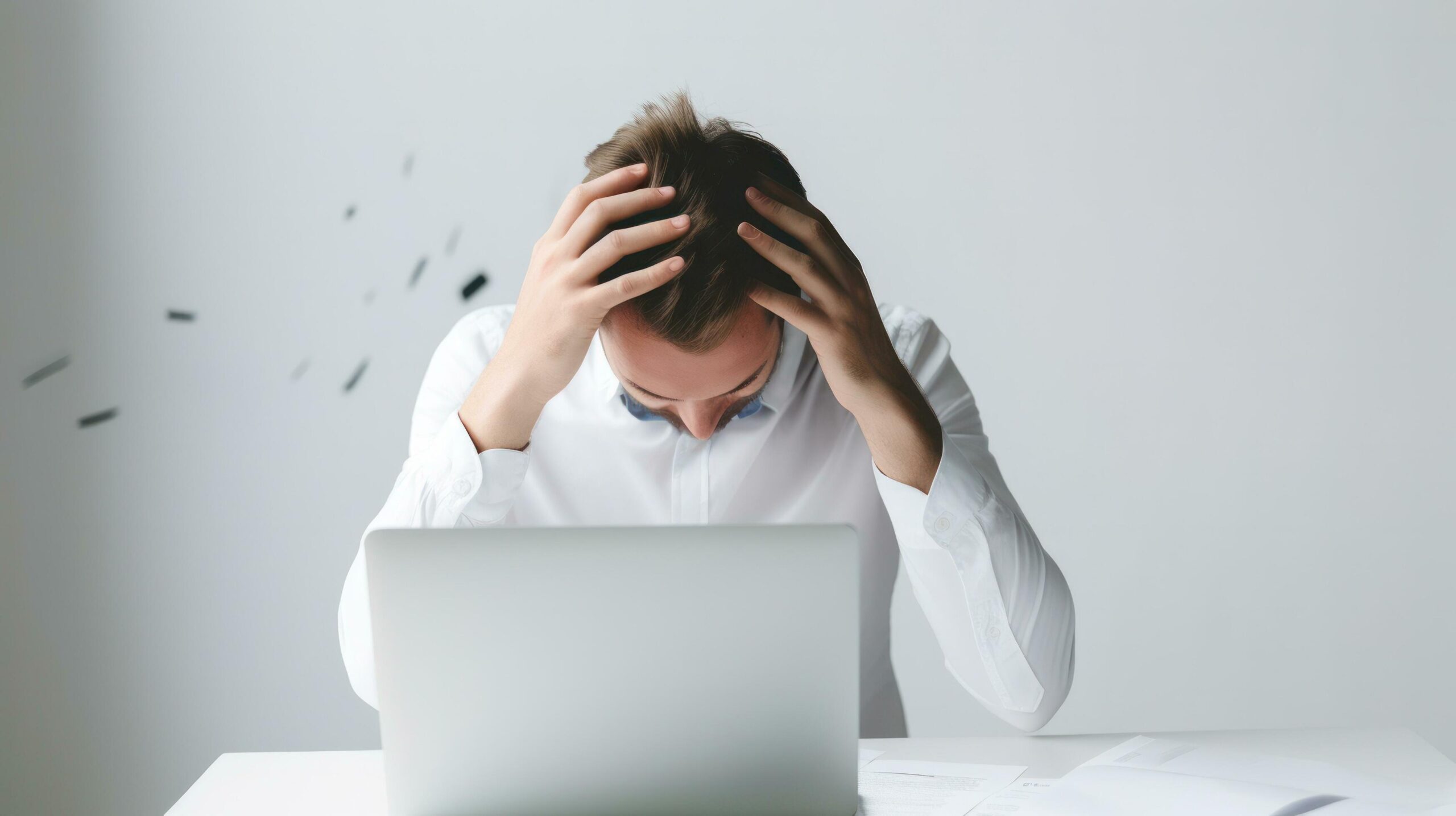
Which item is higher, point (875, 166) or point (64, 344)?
point (875, 166)

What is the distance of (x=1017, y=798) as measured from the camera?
1.05m

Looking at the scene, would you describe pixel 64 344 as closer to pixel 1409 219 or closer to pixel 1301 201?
pixel 1301 201

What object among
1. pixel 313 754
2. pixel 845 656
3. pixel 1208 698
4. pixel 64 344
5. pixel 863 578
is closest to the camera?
pixel 845 656

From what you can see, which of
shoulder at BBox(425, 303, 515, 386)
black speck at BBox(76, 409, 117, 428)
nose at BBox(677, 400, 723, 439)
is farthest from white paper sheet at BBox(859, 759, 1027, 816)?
black speck at BBox(76, 409, 117, 428)

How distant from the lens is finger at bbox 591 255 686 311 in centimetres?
117

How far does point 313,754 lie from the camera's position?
126 cm

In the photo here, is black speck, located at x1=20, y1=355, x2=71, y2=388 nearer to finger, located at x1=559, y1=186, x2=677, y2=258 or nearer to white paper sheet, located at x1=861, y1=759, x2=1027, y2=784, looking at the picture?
finger, located at x1=559, y1=186, x2=677, y2=258

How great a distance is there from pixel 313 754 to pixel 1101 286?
1.94 m

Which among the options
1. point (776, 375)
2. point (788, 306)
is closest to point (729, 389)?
point (788, 306)

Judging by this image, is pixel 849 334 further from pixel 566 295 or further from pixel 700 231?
pixel 566 295

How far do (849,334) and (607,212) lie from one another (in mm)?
325

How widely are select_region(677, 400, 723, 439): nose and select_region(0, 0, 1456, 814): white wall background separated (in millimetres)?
1134

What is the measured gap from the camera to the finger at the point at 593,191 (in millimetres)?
1249

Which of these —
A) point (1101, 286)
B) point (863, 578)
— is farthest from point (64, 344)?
point (1101, 286)
